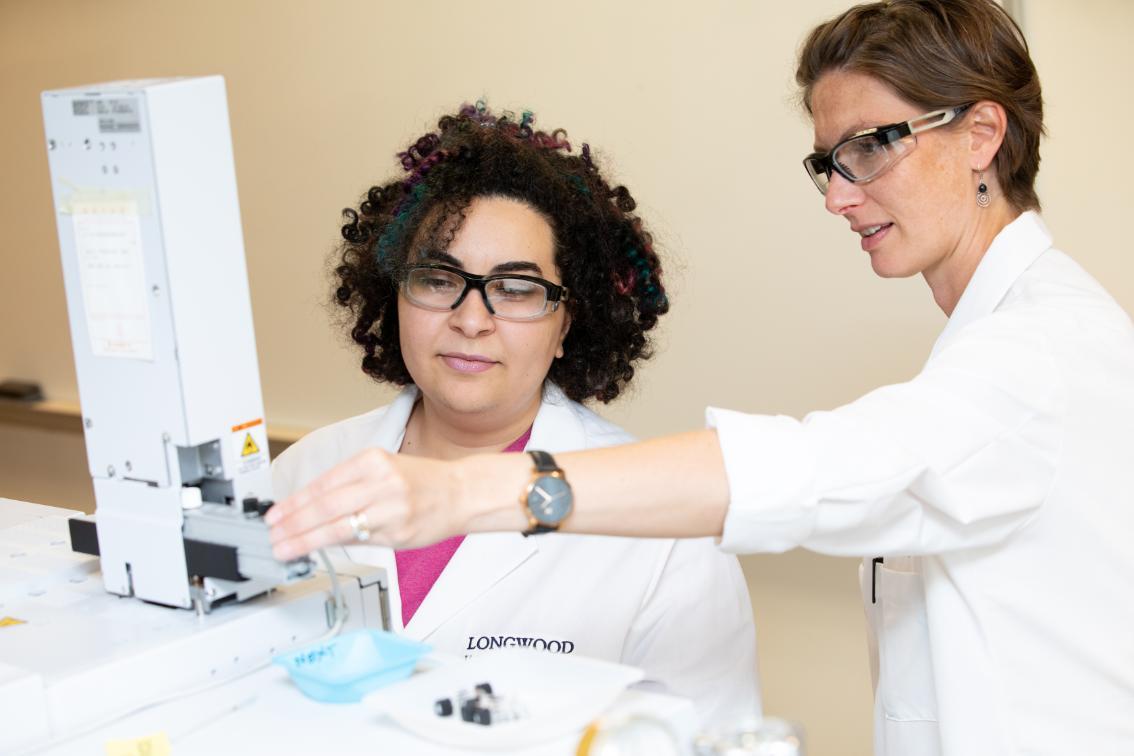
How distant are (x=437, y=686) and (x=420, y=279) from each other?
85cm

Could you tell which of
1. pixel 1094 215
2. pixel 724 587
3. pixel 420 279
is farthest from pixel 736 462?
pixel 1094 215

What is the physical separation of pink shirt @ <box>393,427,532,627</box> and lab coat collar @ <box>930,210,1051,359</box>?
80cm

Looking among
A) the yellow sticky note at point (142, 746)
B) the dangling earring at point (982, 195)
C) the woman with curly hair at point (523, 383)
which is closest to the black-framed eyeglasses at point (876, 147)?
the dangling earring at point (982, 195)

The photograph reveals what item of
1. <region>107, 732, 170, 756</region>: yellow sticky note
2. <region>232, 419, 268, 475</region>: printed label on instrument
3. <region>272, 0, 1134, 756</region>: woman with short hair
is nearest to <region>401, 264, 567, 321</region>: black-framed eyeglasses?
<region>272, 0, 1134, 756</region>: woman with short hair

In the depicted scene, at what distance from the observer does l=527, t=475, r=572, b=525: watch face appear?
1.10m

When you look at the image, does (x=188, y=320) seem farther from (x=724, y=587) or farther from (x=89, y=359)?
(x=724, y=587)

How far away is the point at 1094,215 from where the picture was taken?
7.89ft

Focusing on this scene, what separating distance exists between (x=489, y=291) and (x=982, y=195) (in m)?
0.73

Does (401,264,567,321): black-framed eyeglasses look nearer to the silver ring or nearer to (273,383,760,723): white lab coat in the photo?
(273,383,760,723): white lab coat

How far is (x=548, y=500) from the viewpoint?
1100mm

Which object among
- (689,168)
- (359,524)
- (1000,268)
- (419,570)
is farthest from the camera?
(689,168)

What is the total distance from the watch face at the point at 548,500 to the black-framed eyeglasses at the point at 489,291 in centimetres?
73

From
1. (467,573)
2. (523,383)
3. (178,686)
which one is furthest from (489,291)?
(178,686)

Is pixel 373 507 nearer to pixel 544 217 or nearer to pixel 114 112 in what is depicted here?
pixel 114 112
